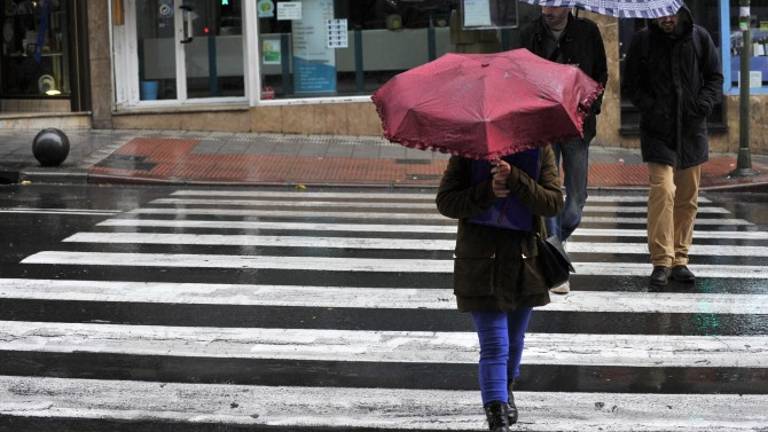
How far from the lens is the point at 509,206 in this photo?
473 cm

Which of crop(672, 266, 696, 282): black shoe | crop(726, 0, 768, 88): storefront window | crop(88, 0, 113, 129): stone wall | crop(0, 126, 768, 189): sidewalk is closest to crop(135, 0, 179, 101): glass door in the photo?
crop(88, 0, 113, 129): stone wall

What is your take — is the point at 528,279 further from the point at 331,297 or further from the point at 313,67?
the point at 313,67

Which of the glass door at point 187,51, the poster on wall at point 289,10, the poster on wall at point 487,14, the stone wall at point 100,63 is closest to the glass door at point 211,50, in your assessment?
the glass door at point 187,51

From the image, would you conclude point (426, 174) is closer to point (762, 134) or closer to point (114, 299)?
point (762, 134)

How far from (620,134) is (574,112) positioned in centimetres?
1391

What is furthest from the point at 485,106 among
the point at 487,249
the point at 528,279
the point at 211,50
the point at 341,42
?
the point at 211,50

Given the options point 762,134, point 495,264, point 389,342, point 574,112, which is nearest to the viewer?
point 574,112

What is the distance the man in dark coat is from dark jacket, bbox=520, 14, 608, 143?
0.56m

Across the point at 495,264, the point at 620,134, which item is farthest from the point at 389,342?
the point at 620,134

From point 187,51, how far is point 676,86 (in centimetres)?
1276

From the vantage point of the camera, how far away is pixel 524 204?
15.4ft

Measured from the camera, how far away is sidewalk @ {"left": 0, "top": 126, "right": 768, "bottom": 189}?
14461mm

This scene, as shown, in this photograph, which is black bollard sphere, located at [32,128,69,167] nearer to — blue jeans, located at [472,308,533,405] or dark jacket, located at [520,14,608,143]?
dark jacket, located at [520,14,608,143]

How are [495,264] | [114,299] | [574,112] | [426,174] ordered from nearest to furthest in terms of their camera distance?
1. [574,112]
2. [495,264]
3. [114,299]
4. [426,174]
